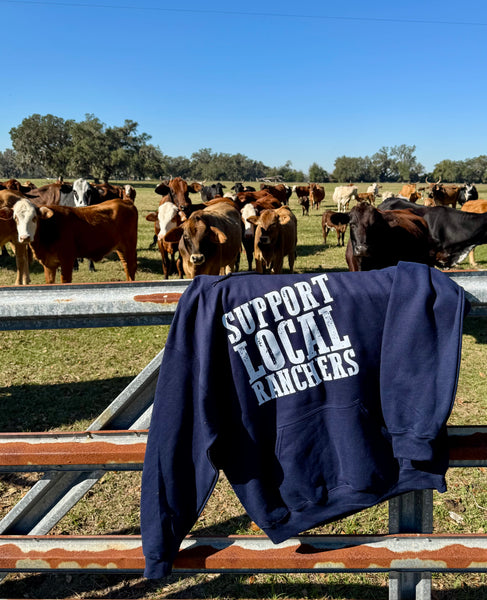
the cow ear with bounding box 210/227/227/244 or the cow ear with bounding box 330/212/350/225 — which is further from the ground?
the cow ear with bounding box 330/212/350/225

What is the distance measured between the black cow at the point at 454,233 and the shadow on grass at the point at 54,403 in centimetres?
622

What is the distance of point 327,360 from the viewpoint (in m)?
1.55

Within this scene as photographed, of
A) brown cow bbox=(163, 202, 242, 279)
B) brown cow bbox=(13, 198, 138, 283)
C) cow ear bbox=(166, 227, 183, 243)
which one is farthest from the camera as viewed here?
brown cow bbox=(13, 198, 138, 283)

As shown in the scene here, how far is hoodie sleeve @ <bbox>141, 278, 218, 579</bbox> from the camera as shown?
1.52 metres

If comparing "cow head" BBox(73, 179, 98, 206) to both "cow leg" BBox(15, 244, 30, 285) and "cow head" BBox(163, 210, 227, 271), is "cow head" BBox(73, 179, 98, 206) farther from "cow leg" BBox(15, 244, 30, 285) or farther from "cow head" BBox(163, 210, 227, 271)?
"cow head" BBox(163, 210, 227, 271)

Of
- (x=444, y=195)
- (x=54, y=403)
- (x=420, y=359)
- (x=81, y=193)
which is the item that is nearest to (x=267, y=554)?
(x=420, y=359)

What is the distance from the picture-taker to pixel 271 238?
9.33 meters

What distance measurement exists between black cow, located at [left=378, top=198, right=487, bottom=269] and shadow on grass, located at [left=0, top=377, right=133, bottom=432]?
20.4 ft

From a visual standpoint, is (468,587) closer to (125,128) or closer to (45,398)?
(45,398)

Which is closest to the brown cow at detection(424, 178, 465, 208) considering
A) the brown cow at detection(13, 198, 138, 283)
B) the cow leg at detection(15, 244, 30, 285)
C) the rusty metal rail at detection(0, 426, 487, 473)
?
the brown cow at detection(13, 198, 138, 283)

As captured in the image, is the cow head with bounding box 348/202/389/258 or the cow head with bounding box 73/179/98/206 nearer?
Result: the cow head with bounding box 348/202/389/258

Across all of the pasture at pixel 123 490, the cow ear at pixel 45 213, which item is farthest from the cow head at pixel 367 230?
the cow ear at pixel 45 213

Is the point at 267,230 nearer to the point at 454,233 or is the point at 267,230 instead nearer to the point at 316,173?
the point at 454,233

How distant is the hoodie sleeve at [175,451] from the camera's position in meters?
1.52
